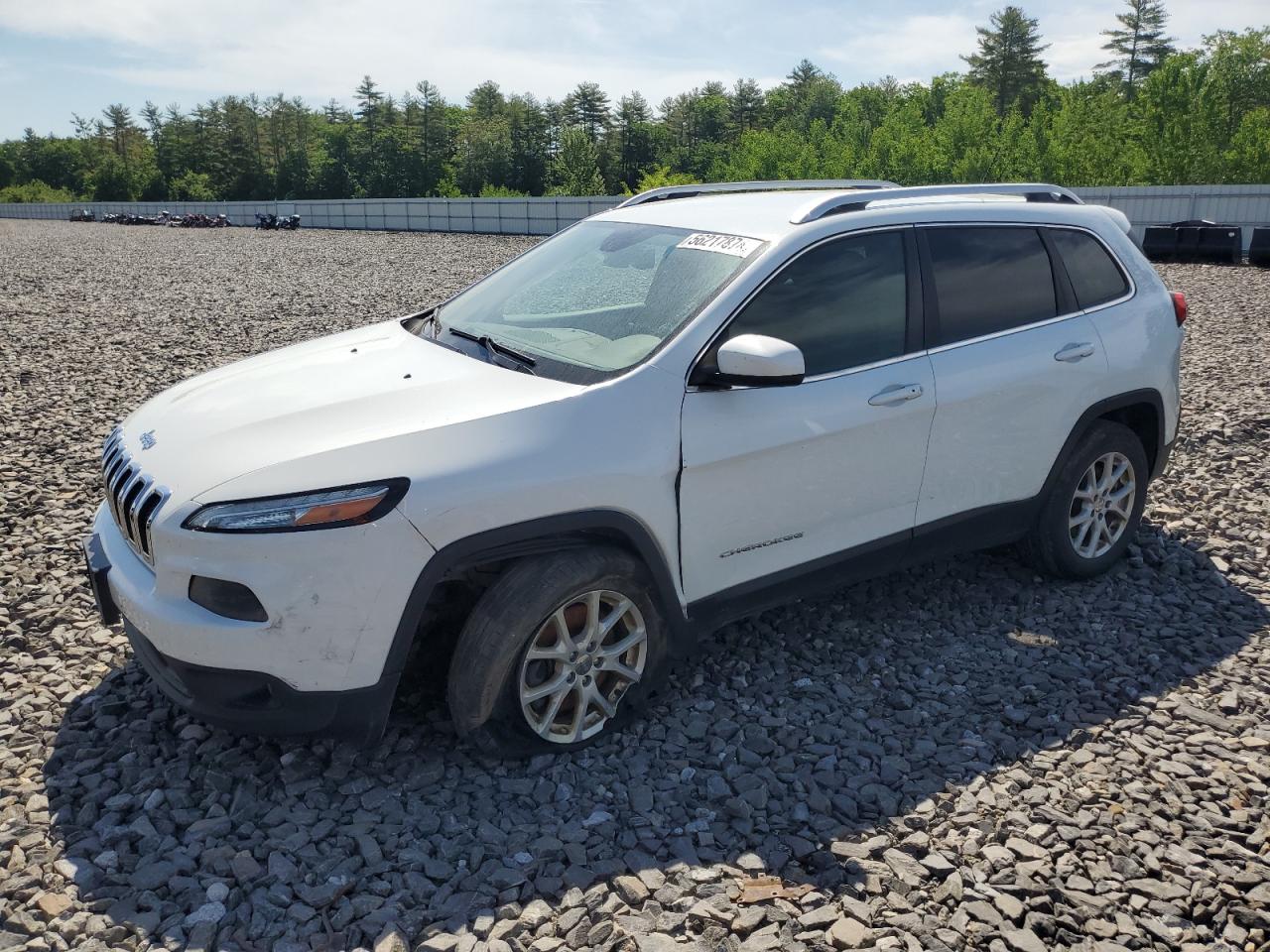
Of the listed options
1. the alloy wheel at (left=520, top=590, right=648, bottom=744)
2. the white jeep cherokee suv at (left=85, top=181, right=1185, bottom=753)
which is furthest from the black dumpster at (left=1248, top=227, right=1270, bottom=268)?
the alloy wheel at (left=520, top=590, right=648, bottom=744)

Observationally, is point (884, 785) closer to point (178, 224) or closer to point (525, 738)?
point (525, 738)

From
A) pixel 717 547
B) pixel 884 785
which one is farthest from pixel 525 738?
pixel 884 785

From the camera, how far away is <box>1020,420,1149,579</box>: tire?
461cm

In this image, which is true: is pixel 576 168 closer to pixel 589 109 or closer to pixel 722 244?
pixel 589 109

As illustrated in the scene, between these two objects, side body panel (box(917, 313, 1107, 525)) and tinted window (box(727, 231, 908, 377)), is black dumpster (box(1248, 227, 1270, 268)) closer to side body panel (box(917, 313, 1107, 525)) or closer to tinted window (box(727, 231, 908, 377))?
side body panel (box(917, 313, 1107, 525))

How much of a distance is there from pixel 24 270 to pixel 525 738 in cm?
2321

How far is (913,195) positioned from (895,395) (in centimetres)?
99

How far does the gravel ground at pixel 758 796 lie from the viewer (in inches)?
107

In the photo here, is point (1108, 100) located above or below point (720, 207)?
above

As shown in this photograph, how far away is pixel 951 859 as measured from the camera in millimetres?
2963

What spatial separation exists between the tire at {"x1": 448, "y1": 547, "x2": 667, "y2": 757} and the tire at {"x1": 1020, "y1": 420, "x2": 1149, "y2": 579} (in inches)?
85.9

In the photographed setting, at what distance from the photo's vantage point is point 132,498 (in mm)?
3211

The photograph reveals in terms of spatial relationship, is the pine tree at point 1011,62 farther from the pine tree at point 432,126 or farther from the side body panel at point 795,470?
the side body panel at point 795,470

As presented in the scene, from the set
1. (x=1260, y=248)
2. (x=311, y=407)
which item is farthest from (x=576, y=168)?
(x=311, y=407)
